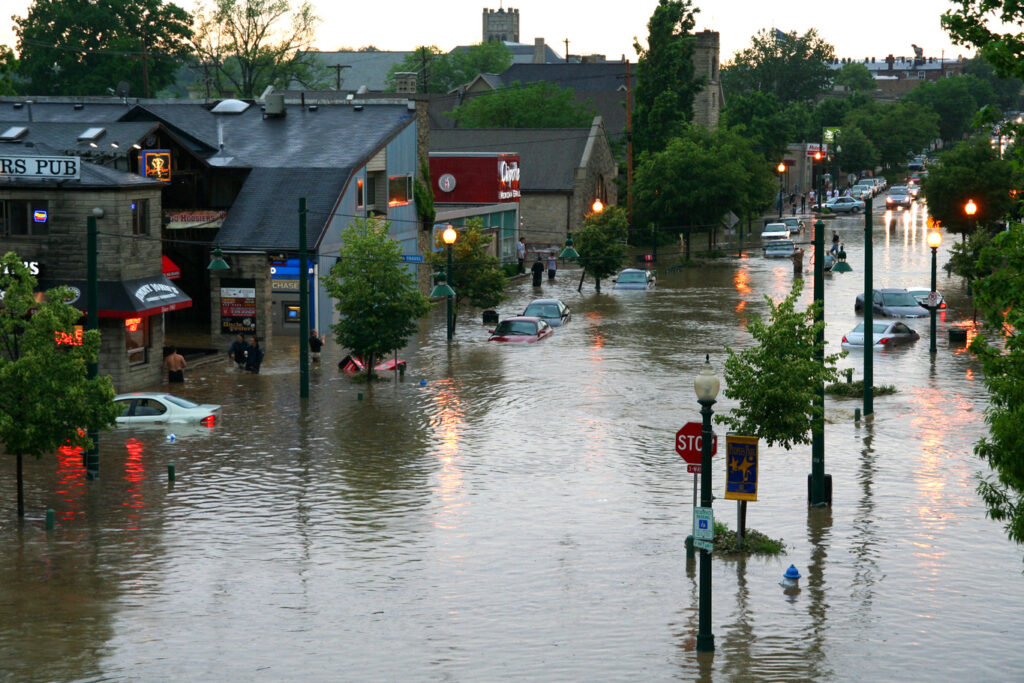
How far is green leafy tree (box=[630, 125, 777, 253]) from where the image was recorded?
8038cm

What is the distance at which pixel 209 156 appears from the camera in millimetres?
51500

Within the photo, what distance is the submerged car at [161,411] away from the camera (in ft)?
113

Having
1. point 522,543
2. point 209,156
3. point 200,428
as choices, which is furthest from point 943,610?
point 209,156

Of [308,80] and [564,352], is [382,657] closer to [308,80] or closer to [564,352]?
[564,352]

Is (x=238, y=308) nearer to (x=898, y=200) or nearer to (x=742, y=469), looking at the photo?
(x=742, y=469)

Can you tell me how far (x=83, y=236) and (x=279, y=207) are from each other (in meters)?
10.6

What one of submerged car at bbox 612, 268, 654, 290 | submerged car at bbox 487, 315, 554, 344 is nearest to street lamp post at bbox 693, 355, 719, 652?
submerged car at bbox 487, 315, 554, 344

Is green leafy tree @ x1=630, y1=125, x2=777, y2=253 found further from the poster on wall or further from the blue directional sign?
the blue directional sign

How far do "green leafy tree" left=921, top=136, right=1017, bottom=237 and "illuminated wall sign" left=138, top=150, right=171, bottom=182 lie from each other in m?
43.5

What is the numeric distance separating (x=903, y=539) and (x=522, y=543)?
7.02 metres

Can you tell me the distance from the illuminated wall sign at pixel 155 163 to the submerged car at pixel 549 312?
1564cm

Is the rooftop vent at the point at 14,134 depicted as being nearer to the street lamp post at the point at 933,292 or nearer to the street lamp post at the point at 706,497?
the street lamp post at the point at 933,292

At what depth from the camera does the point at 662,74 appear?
298 feet

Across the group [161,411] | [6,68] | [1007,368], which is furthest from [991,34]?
[6,68]
